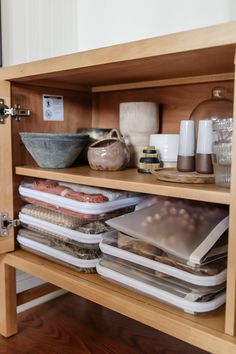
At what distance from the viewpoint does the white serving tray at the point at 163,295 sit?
0.62m

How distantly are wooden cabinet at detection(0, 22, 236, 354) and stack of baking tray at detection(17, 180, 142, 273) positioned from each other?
A: 0.04 metres

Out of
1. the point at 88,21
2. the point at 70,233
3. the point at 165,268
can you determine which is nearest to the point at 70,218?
the point at 70,233

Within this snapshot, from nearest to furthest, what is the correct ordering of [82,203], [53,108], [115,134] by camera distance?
[82,203]
[115,134]
[53,108]

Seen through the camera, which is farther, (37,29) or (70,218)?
(37,29)

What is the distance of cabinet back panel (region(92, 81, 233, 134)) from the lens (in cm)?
92

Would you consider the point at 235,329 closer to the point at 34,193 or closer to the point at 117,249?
the point at 117,249

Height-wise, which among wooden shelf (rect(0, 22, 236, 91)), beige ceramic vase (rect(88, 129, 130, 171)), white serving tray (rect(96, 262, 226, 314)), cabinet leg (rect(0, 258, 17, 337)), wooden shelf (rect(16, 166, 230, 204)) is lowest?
cabinet leg (rect(0, 258, 17, 337))

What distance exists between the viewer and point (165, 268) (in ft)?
2.15

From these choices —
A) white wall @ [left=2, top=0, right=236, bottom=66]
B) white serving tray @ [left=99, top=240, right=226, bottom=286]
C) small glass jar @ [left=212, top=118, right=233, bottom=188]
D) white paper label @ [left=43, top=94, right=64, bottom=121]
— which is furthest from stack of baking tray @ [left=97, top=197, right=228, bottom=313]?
white wall @ [left=2, top=0, right=236, bottom=66]

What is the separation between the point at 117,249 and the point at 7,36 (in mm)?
765

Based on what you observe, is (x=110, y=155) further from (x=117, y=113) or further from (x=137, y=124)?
(x=117, y=113)

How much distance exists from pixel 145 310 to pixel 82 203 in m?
0.27

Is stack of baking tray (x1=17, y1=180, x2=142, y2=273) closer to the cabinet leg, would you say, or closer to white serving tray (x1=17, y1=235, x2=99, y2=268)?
white serving tray (x1=17, y1=235, x2=99, y2=268)

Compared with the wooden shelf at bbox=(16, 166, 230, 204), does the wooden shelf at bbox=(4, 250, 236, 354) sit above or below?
below
